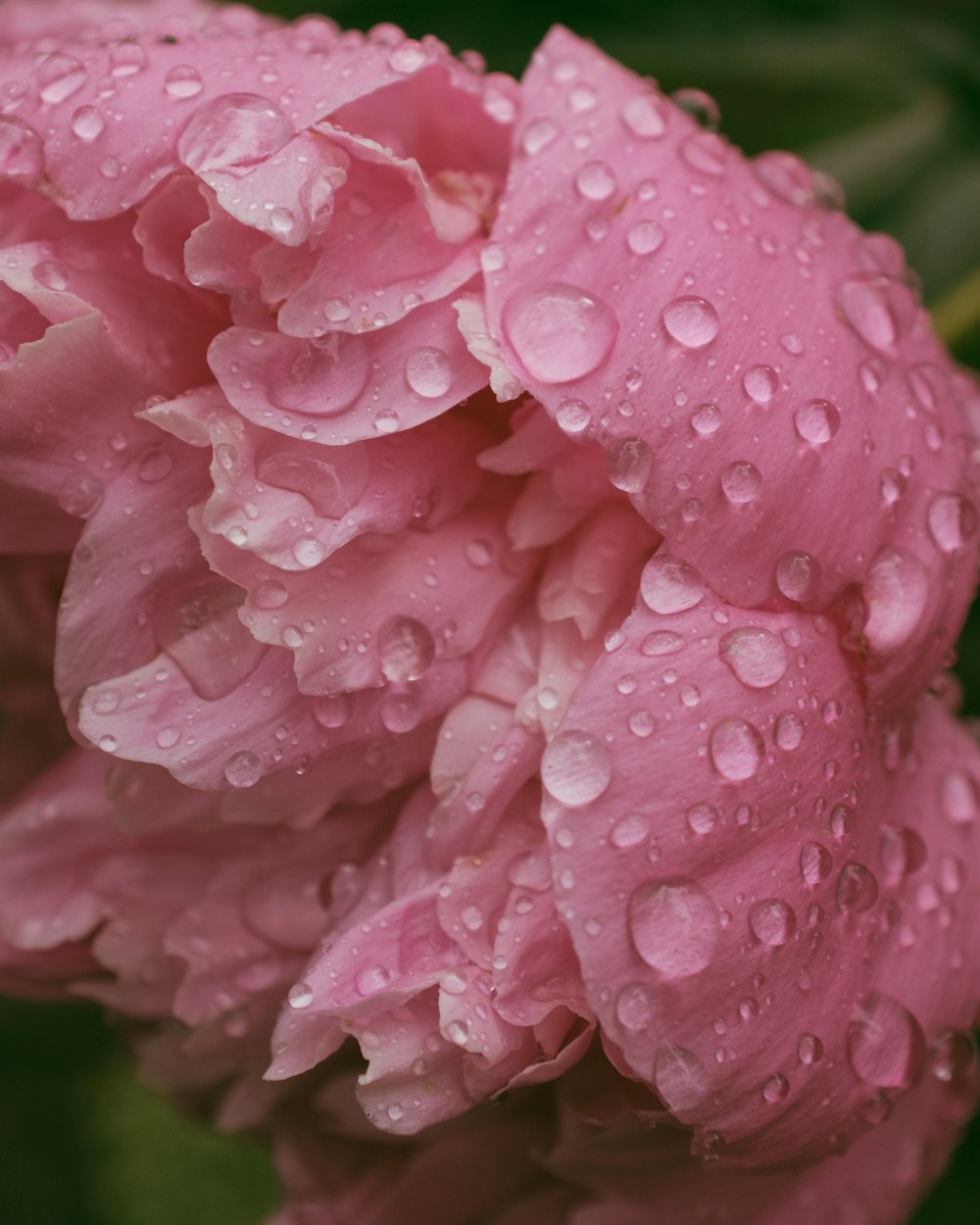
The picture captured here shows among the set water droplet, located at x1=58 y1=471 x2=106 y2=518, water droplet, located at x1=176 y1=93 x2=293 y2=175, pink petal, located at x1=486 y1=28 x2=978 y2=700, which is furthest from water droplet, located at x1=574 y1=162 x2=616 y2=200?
water droplet, located at x1=58 y1=471 x2=106 y2=518

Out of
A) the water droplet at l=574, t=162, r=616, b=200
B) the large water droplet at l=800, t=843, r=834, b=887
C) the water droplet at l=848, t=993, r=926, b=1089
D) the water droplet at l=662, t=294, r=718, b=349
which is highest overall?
the water droplet at l=574, t=162, r=616, b=200

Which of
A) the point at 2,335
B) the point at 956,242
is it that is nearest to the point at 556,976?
the point at 2,335

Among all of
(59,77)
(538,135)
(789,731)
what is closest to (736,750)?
(789,731)

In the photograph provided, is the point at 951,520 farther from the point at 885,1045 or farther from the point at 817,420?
the point at 885,1045

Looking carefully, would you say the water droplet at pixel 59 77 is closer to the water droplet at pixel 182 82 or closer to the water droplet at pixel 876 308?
the water droplet at pixel 182 82

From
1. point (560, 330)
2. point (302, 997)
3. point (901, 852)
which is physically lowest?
point (302, 997)

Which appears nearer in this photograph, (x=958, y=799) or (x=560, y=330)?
(x=560, y=330)

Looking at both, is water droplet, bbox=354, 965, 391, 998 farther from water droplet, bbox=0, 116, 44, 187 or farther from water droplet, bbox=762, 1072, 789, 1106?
water droplet, bbox=0, 116, 44, 187

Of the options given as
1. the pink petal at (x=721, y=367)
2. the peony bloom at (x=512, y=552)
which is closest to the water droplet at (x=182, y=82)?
the peony bloom at (x=512, y=552)
